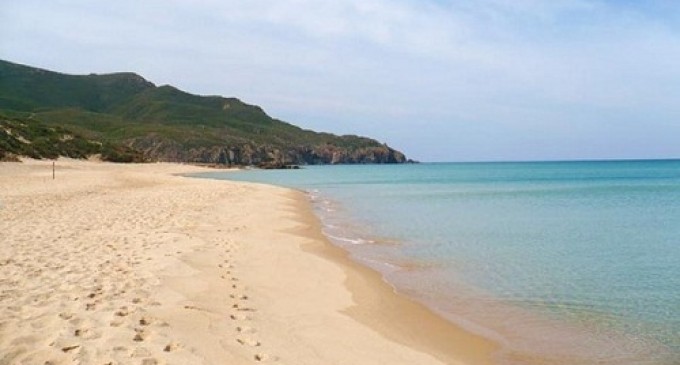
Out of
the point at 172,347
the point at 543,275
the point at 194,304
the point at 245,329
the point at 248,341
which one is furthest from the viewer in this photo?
the point at 543,275

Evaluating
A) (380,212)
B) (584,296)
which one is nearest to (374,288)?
(584,296)

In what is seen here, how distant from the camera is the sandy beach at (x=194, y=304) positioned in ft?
19.8

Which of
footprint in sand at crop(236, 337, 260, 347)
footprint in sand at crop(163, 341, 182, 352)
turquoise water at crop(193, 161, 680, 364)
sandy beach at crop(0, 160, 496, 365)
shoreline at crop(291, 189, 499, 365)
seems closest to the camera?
footprint in sand at crop(163, 341, 182, 352)

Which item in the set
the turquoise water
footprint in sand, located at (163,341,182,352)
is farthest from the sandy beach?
the turquoise water

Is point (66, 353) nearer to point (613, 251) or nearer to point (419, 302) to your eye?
point (419, 302)

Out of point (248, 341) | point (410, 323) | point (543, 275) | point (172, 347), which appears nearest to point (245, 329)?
point (248, 341)

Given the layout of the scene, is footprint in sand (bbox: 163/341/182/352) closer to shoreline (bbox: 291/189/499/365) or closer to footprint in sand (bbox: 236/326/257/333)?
footprint in sand (bbox: 236/326/257/333)

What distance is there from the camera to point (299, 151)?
648 feet

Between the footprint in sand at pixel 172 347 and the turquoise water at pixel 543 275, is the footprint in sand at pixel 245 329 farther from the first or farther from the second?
the turquoise water at pixel 543 275

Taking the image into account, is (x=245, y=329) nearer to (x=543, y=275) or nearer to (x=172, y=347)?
(x=172, y=347)

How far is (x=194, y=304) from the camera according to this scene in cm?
800

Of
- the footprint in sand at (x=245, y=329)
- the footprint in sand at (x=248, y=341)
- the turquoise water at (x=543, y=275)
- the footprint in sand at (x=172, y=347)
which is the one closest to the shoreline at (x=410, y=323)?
the turquoise water at (x=543, y=275)

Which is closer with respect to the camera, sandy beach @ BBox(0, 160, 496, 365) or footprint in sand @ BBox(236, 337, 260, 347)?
sandy beach @ BBox(0, 160, 496, 365)

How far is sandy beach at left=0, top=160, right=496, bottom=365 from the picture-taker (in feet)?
19.8
